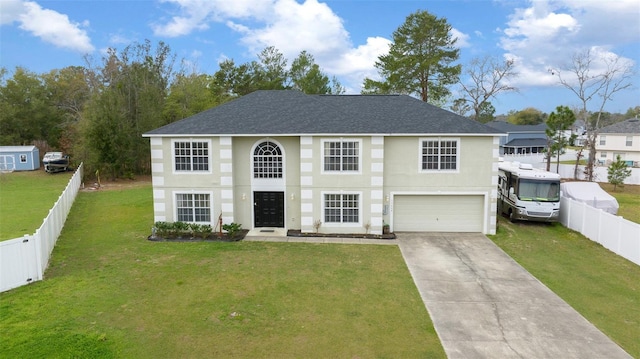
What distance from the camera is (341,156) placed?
18000 millimetres

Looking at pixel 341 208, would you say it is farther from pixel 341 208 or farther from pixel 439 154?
pixel 439 154

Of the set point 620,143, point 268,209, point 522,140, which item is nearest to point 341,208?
point 268,209

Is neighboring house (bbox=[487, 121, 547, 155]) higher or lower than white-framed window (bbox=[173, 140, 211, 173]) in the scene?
higher

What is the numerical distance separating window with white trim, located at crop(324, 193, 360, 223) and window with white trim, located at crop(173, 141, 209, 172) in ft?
19.5

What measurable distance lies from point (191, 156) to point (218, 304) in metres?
9.38

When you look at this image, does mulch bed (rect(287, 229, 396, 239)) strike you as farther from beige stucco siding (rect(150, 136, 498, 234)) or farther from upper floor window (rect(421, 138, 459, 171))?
upper floor window (rect(421, 138, 459, 171))

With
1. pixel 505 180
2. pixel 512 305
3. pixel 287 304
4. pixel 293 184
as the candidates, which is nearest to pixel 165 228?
pixel 293 184

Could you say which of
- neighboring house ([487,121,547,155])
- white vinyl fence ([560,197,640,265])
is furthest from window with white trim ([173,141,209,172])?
neighboring house ([487,121,547,155])

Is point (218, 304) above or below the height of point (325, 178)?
below

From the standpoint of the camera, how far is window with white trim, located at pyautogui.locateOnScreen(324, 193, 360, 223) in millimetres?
18219

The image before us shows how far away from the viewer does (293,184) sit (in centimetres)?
1870

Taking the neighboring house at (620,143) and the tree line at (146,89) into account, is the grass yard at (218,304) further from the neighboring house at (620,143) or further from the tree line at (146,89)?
the neighboring house at (620,143)

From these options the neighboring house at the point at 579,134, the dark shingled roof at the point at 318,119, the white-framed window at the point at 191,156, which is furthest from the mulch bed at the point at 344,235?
the neighboring house at the point at 579,134

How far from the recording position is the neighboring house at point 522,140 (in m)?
63.6
